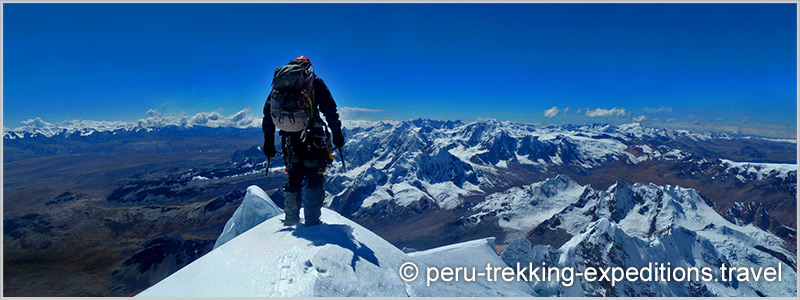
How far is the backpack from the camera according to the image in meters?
9.96

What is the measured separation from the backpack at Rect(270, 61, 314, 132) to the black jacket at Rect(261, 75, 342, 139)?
33 cm

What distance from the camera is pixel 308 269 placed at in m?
7.73

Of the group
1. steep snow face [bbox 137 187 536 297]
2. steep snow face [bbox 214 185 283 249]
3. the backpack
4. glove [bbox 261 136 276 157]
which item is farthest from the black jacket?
steep snow face [bbox 214 185 283 249]

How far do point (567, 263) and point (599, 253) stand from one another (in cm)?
1382

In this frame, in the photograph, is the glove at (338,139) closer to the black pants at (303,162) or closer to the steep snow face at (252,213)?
the black pants at (303,162)

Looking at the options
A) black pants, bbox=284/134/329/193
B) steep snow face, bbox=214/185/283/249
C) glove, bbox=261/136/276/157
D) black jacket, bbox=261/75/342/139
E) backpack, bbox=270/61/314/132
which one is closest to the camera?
backpack, bbox=270/61/314/132

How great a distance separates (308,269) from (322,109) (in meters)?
5.35

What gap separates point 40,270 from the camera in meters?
158

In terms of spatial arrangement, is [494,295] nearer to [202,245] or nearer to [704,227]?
[202,245]

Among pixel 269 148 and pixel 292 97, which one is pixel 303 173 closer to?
pixel 269 148

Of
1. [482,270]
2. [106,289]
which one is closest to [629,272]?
[482,270]

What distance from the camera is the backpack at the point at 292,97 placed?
996cm

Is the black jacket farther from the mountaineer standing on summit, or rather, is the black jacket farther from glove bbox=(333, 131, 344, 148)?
glove bbox=(333, 131, 344, 148)

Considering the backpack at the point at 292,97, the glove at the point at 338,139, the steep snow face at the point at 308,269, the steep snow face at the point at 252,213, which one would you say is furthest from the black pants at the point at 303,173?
the steep snow face at the point at 252,213
